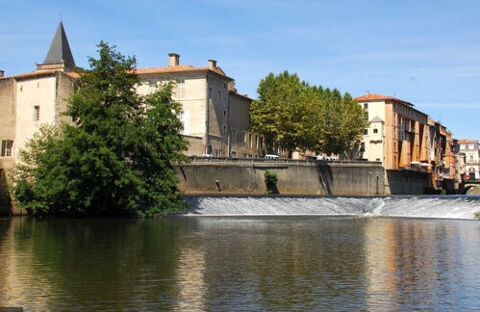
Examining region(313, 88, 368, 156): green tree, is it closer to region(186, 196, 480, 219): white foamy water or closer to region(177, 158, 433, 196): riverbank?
region(177, 158, 433, 196): riverbank

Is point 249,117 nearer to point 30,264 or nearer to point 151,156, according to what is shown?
point 151,156

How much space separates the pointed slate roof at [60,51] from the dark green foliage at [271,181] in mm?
50337

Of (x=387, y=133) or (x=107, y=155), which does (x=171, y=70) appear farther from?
(x=387, y=133)

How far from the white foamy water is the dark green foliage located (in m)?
10.4

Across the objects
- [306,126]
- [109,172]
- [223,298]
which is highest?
[306,126]

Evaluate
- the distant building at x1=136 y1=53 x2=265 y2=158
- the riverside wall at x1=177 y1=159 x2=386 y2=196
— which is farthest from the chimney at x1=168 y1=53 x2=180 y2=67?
the riverside wall at x1=177 y1=159 x2=386 y2=196

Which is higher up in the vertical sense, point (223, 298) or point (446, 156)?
point (446, 156)

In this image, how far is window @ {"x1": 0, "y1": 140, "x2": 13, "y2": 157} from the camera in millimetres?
58250

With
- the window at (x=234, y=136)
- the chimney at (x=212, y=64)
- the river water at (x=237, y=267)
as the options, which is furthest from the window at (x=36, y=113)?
the window at (x=234, y=136)

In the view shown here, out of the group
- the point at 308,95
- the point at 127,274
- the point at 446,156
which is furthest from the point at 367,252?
the point at 446,156

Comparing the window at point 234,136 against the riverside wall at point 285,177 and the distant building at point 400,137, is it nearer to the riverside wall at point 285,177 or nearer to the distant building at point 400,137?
the riverside wall at point 285,177

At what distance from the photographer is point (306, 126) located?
8019 cm

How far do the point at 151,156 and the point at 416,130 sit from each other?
2781 inches

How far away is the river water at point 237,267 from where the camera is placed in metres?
17.9
